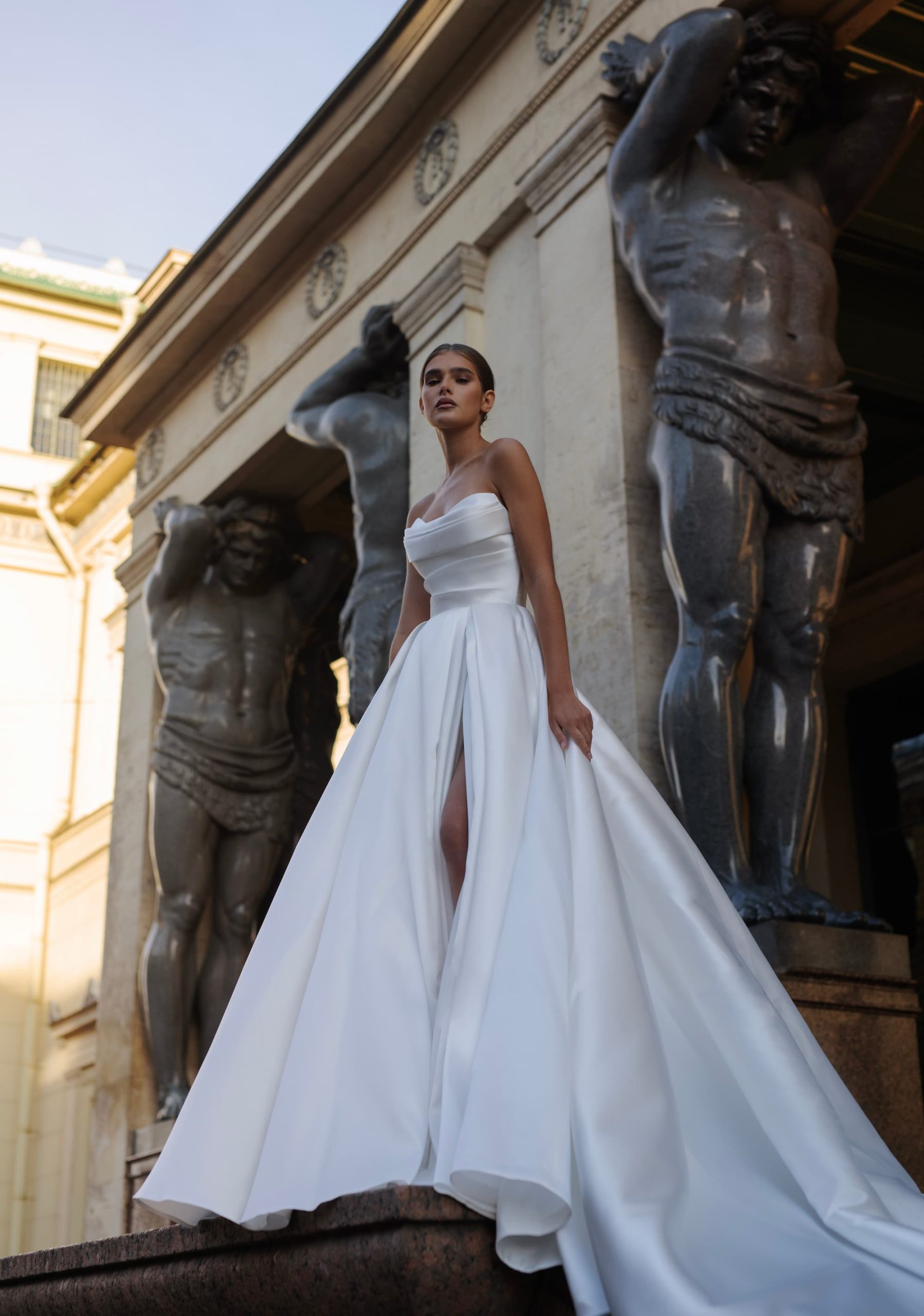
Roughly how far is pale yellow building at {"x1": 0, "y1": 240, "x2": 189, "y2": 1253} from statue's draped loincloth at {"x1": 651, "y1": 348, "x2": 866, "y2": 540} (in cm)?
1172

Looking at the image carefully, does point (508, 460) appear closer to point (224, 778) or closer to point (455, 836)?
point (455, 836)

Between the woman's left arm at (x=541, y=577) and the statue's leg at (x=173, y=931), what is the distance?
558cm

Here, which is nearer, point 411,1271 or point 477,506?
point 411,1271

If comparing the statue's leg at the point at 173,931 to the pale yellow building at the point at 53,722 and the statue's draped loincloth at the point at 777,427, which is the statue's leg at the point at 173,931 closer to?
the statue's draped loincloth at the point at 777,427

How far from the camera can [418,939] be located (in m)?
3.42

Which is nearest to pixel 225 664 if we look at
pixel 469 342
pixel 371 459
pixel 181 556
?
pixel 181 556

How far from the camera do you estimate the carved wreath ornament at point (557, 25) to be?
723cm

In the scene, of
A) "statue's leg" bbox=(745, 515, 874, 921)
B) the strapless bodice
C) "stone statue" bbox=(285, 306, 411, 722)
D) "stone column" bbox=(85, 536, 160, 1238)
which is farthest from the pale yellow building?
the strapless bodice

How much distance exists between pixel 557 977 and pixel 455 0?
608 centimetres

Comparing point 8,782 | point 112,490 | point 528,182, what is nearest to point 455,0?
point 528,182

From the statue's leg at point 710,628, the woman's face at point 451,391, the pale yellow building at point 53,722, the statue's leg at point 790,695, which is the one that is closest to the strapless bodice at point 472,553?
the woman's face at point 451,391

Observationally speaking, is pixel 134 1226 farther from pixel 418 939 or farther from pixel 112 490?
pixel 112 490

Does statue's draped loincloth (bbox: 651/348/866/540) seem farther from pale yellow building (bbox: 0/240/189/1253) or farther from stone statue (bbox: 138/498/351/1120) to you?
pale yellow building (bbox: 0/240/189/1253)

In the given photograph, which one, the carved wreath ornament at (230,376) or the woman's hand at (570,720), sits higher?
the carved wreath ornament at (230,376)
